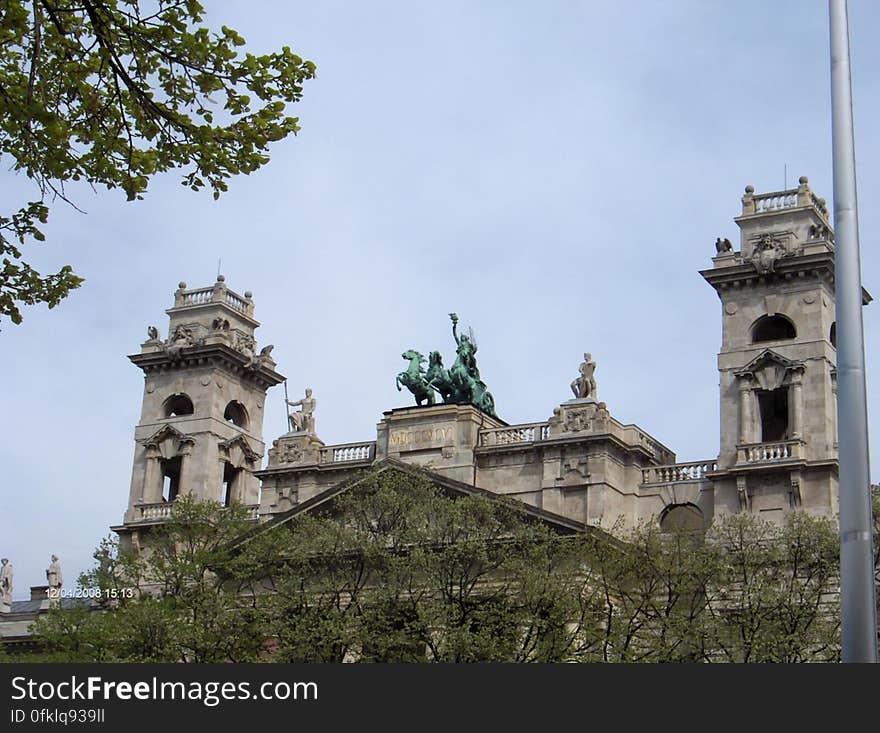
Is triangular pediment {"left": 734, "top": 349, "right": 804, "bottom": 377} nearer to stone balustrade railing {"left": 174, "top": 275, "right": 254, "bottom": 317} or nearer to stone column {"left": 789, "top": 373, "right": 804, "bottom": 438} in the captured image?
stone column {"left": 789, "top": 373, "right": 804, "bottom": 438}

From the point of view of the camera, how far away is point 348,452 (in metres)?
77.4

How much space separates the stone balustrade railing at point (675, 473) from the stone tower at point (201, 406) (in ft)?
70.5

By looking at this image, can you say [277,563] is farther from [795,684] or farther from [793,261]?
[795,684]

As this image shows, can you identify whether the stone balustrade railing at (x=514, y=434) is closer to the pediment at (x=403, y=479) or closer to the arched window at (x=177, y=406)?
the pediment at (x=403, y=479)

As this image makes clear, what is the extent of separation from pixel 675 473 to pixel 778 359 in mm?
7088

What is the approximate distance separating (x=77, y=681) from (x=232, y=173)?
8.13 metres

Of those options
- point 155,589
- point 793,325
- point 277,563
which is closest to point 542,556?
point 277,563

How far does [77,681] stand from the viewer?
2161 centimetres

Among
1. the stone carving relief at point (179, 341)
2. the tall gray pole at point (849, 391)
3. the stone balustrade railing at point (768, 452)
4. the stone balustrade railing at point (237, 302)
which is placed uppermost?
the stone balustrade railing at point (237, 302)

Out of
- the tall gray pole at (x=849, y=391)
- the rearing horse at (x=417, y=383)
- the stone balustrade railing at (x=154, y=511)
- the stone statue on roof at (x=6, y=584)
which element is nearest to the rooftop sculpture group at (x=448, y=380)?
the rearing horse at (x=417, y=383)

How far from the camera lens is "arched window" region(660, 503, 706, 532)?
7094 cm

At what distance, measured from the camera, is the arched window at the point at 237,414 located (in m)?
86.8

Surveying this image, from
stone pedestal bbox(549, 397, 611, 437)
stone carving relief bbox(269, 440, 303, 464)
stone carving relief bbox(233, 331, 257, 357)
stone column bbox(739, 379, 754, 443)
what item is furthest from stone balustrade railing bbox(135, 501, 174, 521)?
stone column bbox(739, 379, 754, 443)

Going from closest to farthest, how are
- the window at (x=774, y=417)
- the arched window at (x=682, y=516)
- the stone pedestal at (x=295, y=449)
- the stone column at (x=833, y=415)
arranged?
1. the stone column at (x=833, y=415)
2. the arched window at (x=682, y=516)
3. the window at (x=774, y=417)
4. the stone pedestal at (x=295, y=449)
